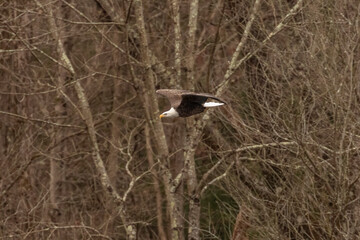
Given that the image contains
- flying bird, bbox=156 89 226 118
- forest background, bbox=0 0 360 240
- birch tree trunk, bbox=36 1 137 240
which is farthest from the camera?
birch tree trunk, bbox=36 1 137 240

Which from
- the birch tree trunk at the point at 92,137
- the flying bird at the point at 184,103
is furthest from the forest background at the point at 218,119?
the flying bird at the point at 184,103

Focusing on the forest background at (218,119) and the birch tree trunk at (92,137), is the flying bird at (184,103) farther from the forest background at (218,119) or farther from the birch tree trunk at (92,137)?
the birch tree trunk at (92,137)

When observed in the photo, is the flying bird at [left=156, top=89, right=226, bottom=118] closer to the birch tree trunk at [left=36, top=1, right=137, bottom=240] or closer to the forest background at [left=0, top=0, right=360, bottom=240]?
the forest background at [left=0, top=0, right=360, bottom=240]

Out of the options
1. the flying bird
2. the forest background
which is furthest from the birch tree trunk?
the flying bird

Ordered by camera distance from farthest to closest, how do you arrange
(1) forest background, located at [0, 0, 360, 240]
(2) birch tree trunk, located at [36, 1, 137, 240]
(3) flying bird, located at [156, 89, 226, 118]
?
(2) birch tree trunk, located at [36, 1, 137, 240] → (3) flying bird, located at [156, 89, 226, 118] → (1) forest background, located at [0, 0, 360, 240]

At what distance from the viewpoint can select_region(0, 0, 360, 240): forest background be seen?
35.3ft

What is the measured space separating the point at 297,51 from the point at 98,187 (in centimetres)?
808

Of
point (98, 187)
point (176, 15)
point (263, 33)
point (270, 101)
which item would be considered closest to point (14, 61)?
point (98, 187)

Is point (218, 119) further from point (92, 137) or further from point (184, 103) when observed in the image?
point (184, 103)

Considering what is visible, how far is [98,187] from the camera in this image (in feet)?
62.3

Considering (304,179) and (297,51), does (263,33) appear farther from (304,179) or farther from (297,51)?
(304,179)

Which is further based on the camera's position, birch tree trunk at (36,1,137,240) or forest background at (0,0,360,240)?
birch tree trunk at (36,1,137,240)

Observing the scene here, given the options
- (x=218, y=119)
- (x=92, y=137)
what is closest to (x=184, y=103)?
Result: (x=218, y=119)

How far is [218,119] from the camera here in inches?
555
